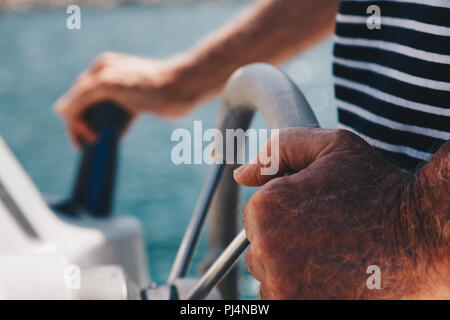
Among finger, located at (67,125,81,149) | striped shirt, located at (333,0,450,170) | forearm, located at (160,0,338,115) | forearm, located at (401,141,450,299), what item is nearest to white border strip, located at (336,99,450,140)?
striped shirt, located at (333,0,450,170)

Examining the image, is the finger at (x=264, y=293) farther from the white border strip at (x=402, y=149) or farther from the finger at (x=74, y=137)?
the finger at (x=74, y=137)

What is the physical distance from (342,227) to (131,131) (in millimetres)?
6936

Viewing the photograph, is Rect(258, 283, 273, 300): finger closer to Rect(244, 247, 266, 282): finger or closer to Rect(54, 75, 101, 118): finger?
Rect(244, 247, 266, 282): finger

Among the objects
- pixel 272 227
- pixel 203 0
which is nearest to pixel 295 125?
pixel 272 227

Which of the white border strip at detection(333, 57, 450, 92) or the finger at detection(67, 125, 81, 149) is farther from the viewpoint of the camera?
the finger at detection(67, 125, 81, 149)

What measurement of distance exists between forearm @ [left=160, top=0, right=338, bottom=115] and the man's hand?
65cm

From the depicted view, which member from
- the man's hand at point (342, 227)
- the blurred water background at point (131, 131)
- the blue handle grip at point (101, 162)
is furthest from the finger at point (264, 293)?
the blue handle grip at point (101, 162)

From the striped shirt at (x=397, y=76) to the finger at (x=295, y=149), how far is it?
142 millimetres

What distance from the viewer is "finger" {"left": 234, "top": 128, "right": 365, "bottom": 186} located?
0.38 m

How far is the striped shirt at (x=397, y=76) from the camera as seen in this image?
487 mm

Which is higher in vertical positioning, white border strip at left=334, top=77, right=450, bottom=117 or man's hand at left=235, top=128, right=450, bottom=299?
white border strip at left=334, top=77, right=450, bottom=117

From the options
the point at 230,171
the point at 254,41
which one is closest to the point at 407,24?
the point at 230,171

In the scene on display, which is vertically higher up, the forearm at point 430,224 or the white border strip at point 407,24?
the white border strip at point 407,24

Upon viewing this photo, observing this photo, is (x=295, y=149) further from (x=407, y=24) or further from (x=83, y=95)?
(x=83, y=95)
